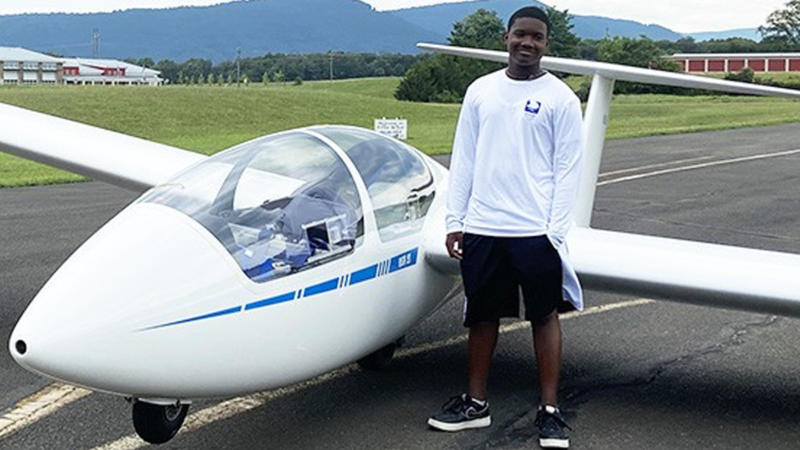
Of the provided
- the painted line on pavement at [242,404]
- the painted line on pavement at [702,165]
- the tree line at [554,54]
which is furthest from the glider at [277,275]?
the tree line at [554,54]

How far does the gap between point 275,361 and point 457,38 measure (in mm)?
111342

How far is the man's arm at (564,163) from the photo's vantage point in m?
5.70

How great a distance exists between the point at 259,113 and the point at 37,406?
4243 centimetres

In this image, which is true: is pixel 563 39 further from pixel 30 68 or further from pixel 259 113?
pixel 30 68

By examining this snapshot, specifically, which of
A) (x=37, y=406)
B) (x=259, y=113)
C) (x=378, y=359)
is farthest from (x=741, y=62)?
(x=37, y=406)

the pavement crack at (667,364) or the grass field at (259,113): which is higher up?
the pavement crack at (667,364)

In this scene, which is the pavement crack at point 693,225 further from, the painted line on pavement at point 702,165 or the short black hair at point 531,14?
the short black hair at point 531,14

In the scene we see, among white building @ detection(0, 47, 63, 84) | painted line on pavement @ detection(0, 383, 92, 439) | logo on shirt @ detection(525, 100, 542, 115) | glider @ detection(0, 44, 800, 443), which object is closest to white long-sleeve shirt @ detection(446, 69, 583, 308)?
logo on shirt @ detection(525, 100, 542, 115)

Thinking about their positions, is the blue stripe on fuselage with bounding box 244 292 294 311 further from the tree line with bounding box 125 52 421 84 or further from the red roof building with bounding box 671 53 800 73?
the tree line with bounding box 125 52 421 84

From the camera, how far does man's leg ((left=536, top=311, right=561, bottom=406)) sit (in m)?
5.98

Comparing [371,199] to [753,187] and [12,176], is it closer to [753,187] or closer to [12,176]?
[753,187]

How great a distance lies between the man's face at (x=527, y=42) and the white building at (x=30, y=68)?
526 feet

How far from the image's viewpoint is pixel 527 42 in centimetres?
570

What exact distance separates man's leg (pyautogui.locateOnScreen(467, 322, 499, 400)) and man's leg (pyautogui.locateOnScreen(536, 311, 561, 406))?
27 centimetres
